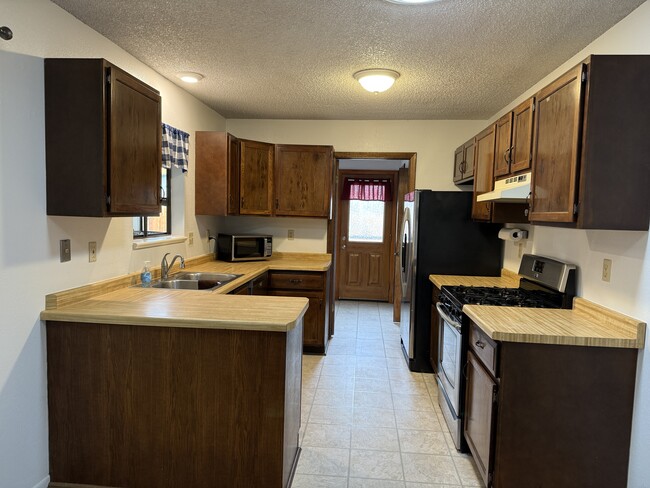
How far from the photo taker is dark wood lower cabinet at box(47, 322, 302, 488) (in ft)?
6.02

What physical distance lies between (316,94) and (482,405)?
2600 mm

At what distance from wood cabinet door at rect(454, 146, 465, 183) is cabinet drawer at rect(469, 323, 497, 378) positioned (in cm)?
201

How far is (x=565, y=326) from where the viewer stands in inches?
76.9

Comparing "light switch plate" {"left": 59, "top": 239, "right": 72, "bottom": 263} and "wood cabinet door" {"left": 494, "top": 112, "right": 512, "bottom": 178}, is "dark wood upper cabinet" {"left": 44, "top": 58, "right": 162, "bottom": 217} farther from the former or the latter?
"wood cabinet door" {"left": 494, "top": 112, "right": 512, "bottom": 178}

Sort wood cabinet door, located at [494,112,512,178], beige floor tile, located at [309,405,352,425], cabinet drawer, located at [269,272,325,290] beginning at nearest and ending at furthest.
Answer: wood cabinet door, located at [494,112,512,178] < beige floor tile, located at [309,405,352,425] < cabinet drawer, located at [269,272,325,290]

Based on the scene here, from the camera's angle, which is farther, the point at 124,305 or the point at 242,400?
the point at 124,305

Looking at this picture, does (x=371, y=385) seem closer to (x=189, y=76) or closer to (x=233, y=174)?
(x=233, y=174)

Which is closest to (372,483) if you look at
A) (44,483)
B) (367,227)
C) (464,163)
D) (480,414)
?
(480,414)

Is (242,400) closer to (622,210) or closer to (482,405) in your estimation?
(482,405)

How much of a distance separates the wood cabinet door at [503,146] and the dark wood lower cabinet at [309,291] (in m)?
1.81

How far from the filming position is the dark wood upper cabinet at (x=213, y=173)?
144 inches

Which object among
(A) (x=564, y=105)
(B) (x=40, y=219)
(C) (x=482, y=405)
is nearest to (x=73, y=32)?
(B) (x=40, y=219)

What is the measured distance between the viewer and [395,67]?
2.71 m

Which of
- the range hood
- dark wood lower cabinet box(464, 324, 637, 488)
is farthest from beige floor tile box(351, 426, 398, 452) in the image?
the range hood
